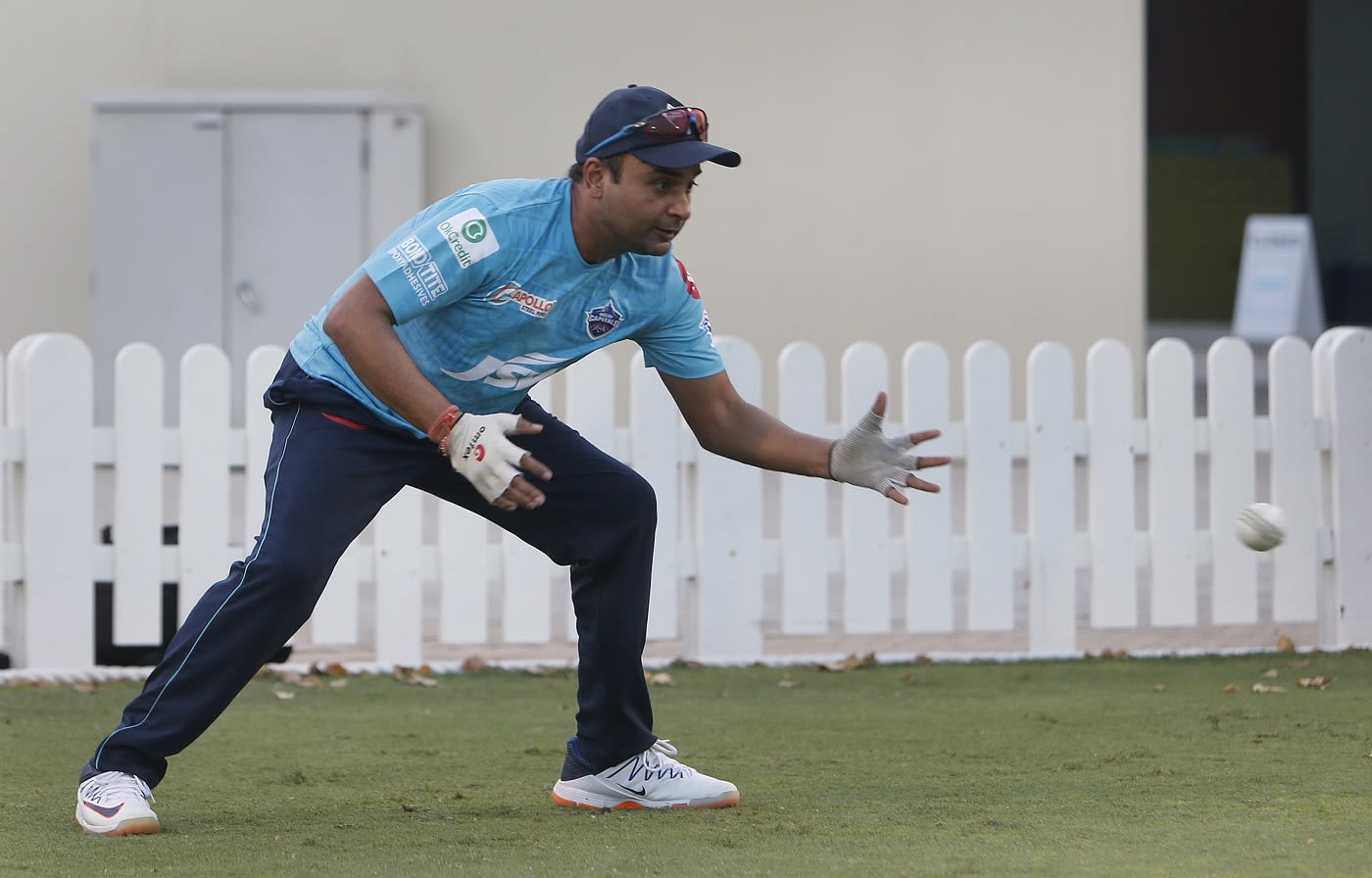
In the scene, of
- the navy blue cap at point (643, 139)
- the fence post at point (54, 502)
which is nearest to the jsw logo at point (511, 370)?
the navy blue cap at point (643, 139)

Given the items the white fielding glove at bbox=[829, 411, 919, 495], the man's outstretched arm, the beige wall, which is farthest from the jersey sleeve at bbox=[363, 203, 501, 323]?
the beige wall

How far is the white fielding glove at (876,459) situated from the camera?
149 inches

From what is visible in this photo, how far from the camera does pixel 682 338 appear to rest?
13.1 feet

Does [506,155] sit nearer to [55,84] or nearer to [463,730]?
[55,84]

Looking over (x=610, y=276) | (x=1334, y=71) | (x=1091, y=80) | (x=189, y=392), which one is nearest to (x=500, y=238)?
(x=610, y=276)

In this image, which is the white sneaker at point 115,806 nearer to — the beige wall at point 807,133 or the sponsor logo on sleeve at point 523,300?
the sponsor logo on sleeve at point 523,300

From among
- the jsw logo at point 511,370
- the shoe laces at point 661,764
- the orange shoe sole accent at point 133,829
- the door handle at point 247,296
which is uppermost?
the door handle at point 247,296

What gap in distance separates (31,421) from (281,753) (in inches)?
78.0

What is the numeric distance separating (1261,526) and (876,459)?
2.06 metres

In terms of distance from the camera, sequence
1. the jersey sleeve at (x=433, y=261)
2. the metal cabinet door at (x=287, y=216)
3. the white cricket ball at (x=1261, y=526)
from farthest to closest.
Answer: the metal cabinet door at (x=287, y=216) → the white cricket ball at (x=1261, y=526) → the jersey sleeve at (x=433, y=261)

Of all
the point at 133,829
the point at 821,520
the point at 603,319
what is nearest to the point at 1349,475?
the point at 821,520

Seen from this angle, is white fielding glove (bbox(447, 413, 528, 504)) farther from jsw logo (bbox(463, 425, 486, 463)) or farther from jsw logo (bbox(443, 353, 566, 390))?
jsw logo (bbox(443, 353, 566, 390))

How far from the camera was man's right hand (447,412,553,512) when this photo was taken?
3.33m

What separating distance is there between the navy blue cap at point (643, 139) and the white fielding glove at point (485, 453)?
2.10 feet
